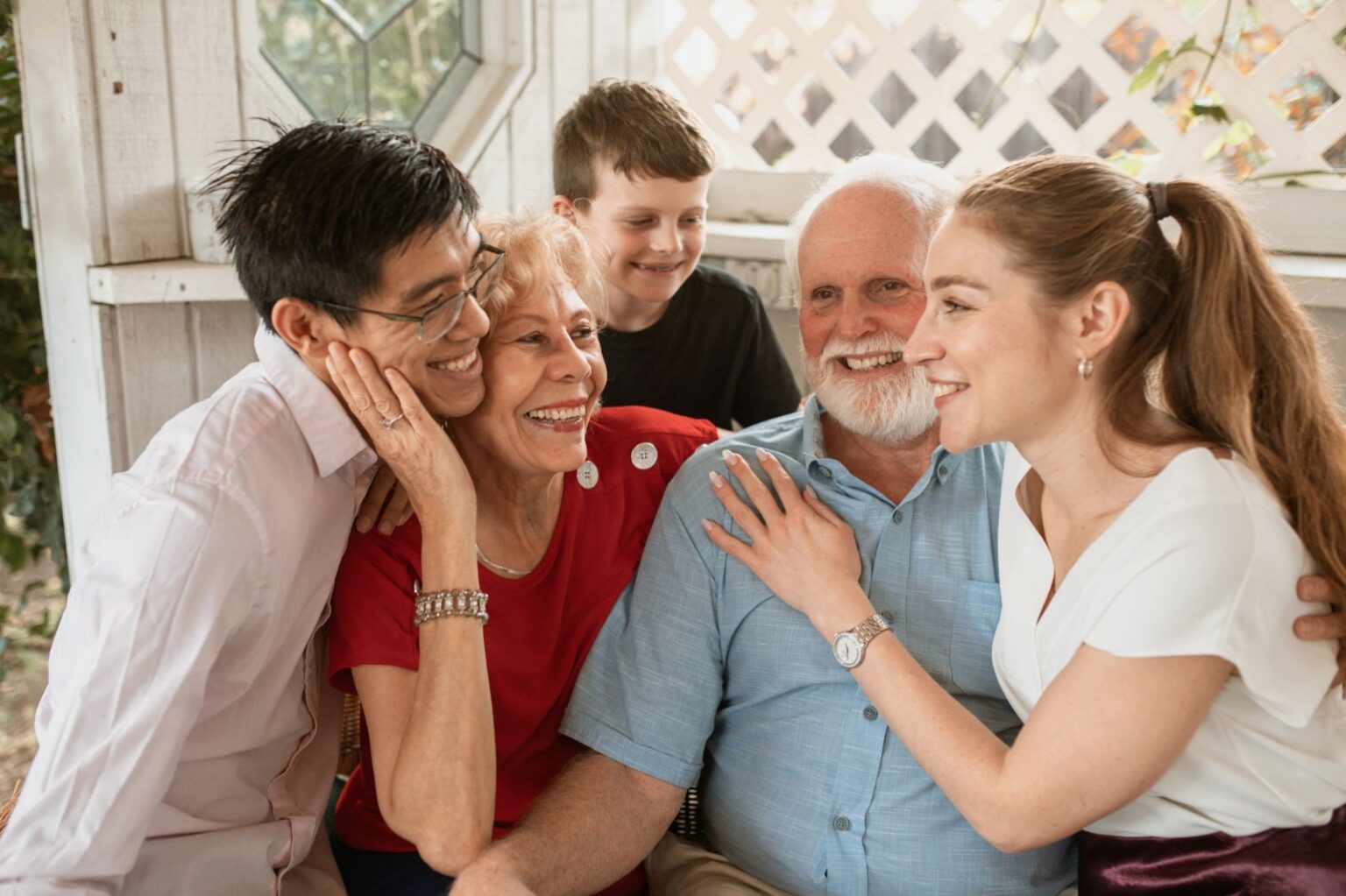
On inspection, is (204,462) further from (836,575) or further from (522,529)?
(836,575)

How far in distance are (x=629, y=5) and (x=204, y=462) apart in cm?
220

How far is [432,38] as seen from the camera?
276cm

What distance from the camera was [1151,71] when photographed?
2.69 meters

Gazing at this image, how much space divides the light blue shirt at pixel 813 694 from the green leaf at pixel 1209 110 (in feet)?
4.43

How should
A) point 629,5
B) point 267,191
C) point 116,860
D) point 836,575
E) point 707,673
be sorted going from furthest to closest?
point 629,5 < point 707,673 < point 836,575 < point 267,191 < point 116,860

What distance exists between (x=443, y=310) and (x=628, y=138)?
1.03 metres

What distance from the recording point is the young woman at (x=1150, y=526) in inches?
50.1

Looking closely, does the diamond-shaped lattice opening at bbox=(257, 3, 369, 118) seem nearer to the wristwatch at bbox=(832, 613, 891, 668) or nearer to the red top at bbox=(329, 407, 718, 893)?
the red top at bbox=(329, 407, 718, 893)

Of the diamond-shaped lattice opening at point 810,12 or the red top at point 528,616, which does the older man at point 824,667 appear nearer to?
the red top at point 528,616

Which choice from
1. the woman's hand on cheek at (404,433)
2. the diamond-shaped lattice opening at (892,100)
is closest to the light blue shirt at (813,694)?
the woman's hand on cheek at (404,433)

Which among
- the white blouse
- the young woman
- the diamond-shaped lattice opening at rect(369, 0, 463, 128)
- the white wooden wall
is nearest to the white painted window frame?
the diamond-shaped lattice opening at rect(369, 0, 463, 128)

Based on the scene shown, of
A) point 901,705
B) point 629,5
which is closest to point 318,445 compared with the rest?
point 901,705

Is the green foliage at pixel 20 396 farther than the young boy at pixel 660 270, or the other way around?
the young boy at pixel 660 270

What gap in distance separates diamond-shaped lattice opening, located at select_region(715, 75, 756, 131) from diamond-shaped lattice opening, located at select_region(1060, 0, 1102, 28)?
0.83 meters
